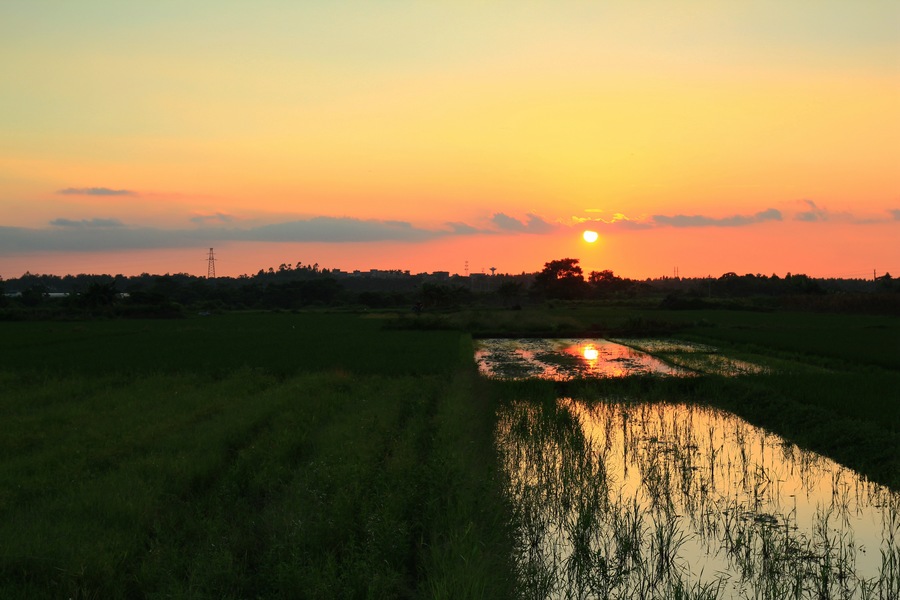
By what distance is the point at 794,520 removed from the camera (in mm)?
6797

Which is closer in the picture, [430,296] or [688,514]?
[688,514]

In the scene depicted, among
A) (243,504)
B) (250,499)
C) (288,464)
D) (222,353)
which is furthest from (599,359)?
(243,504)

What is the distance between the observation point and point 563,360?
2159 cm

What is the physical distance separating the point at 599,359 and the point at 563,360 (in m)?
1.31

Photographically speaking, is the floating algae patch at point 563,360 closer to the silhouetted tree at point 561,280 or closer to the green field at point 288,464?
the green field at point 288,464

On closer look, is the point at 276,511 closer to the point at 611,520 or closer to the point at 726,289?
the point at 611,520

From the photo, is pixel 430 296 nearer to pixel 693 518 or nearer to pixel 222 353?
pixel 222 353

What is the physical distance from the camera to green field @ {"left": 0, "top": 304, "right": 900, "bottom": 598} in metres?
4.95

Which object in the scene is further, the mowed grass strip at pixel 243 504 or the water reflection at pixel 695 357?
the water reflection at pixel 695 357

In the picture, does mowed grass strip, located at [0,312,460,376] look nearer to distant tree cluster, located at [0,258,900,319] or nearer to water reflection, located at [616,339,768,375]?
water reflection, located at [616,339,768,375]

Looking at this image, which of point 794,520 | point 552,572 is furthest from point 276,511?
point 794,520

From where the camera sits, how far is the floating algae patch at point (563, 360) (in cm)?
1806

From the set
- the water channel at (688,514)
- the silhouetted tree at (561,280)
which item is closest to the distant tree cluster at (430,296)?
the silhouetted tree at (561,280)

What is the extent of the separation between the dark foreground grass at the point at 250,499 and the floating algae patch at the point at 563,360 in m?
6.46
